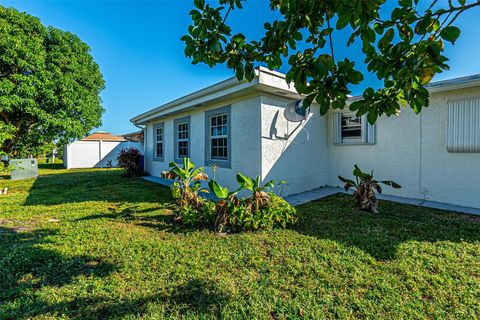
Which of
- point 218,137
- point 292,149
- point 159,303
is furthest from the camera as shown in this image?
point 218,137

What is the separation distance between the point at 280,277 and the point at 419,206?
481 cm

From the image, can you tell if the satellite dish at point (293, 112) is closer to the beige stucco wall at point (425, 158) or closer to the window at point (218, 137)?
the window at point (218, 137)

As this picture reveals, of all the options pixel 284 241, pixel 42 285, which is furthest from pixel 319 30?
pixel 42 285

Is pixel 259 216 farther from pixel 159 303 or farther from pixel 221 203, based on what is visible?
pixel 159 303

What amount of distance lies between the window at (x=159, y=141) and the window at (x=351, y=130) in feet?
25.0

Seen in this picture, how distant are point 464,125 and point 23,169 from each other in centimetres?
1708

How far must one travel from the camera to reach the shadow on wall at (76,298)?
2.13 metres

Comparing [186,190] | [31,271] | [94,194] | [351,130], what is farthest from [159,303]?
[351,130]

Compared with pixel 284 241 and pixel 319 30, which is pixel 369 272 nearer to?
pixel 284 241

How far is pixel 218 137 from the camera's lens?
7348 mm

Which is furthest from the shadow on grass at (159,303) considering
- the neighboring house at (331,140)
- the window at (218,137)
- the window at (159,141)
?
the window at (159,141)

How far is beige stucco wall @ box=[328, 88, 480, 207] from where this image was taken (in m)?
5.41

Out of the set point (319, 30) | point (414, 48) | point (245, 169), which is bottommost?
point (245, 169)

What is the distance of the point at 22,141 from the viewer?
11.3 meters
